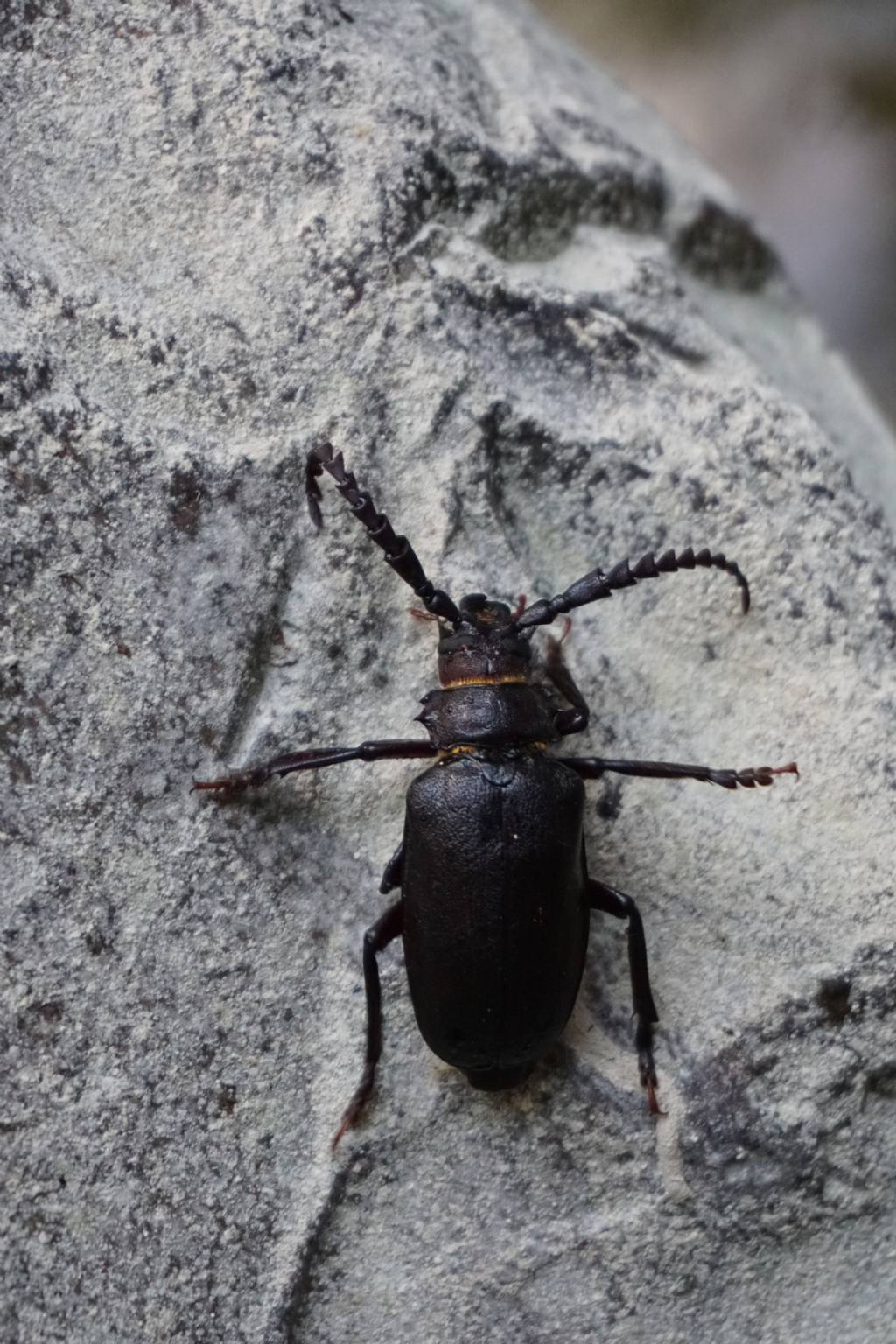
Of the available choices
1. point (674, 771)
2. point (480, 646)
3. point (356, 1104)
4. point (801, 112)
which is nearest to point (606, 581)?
point (480, 646)

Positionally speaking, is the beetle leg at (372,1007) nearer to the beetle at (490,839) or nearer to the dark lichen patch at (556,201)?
the beetle at (490,839)

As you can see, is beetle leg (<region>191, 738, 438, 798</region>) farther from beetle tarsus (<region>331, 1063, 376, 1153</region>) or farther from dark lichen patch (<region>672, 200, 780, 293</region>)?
Answer: dark lichen patch (<region>672, 200, 780, 293</region>)

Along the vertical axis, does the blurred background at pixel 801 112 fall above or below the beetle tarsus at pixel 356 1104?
above

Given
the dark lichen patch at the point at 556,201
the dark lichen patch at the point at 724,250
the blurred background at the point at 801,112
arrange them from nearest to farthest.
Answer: the dark lichen patch at the point at 556,201 → the dark lichen patch at the point at 724,250 → the blurred background at the point at 801,112

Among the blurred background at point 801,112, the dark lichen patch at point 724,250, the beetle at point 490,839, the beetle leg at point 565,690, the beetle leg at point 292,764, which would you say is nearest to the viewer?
the beetle at point 490,839

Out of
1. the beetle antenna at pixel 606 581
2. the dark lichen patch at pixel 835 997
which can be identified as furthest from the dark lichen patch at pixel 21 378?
the dark lichen patch at pixel 835 997

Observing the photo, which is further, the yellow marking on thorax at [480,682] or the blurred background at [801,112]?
the blurred background at [801,112]

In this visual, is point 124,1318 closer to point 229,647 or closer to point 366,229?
point 229,647

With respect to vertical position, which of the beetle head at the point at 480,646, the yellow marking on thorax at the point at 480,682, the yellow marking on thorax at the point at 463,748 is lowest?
the yellow marking on thorax at the point at 463,748
